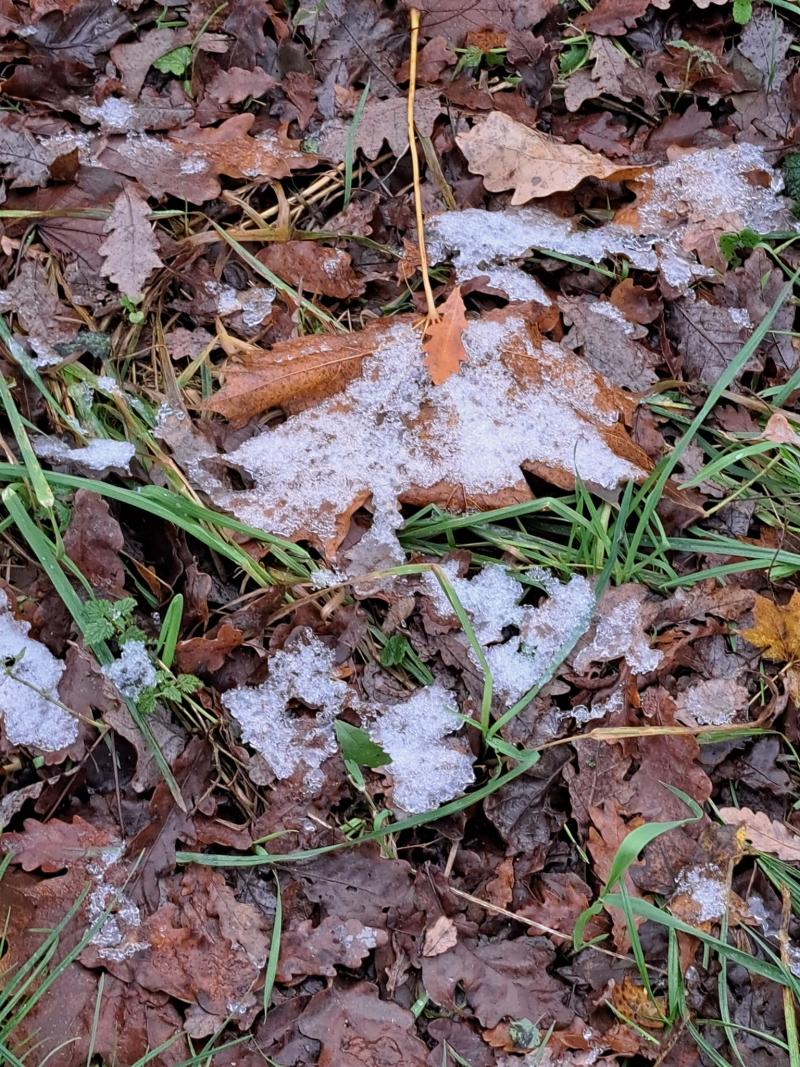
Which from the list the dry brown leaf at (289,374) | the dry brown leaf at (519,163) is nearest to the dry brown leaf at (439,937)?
the dry brown leaf at (289,374)

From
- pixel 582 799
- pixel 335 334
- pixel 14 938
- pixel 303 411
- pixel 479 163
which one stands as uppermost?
pixel 479 163

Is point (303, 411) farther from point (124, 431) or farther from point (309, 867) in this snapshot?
point (309, 867)

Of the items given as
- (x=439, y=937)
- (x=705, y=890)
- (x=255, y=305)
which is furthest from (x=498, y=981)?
(x=255, y=305)

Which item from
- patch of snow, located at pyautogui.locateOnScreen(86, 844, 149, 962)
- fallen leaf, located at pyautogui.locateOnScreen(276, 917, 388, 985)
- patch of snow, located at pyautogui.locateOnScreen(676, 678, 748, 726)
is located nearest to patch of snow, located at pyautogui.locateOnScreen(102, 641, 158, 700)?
patch of snow, located at pyautogui.locateOnScreen(86, 844, 149, 962)

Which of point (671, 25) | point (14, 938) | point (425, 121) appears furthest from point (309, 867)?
point (671, 25)

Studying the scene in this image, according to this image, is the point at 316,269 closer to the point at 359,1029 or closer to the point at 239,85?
the point at 239,85
